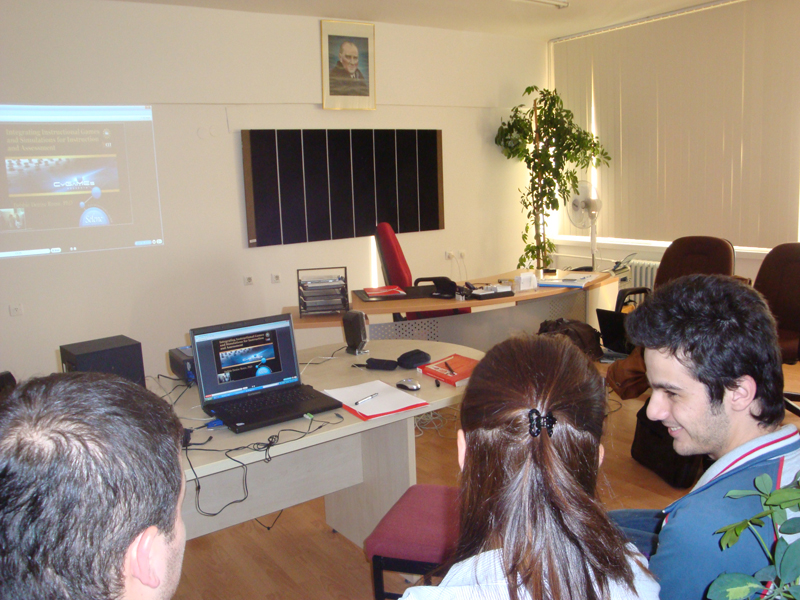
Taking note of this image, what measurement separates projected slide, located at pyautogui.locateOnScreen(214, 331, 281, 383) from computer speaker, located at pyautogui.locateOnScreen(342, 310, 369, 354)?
22.9 inches

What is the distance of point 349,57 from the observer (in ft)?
17.8

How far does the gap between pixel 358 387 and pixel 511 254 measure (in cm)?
482

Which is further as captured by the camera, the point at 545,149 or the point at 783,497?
the point at 545,149

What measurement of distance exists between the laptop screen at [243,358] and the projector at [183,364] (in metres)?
0.33

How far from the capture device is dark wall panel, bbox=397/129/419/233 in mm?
5891

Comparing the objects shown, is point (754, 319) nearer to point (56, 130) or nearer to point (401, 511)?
point (401, 511)

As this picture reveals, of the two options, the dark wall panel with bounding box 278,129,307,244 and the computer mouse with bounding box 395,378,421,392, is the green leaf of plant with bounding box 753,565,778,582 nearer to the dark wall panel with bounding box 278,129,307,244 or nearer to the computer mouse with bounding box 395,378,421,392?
the computer mouse with bounding box 395,378,421,392

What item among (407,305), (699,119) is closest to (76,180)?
(407,305)

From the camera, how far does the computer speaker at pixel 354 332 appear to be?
2826mm

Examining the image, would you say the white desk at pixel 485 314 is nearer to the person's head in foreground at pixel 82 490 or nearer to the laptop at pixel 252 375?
the laptop at pixel 252 375

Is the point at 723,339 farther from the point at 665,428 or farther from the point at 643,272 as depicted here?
the point at 643,272

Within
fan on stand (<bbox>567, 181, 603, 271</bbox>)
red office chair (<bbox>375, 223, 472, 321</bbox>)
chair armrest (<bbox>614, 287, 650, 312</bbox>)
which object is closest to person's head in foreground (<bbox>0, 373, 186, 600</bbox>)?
red office chair (<bbox>375, 223, 472, 321</bbox>)

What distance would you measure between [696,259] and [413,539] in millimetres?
3192

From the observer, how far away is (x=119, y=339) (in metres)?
2.23
